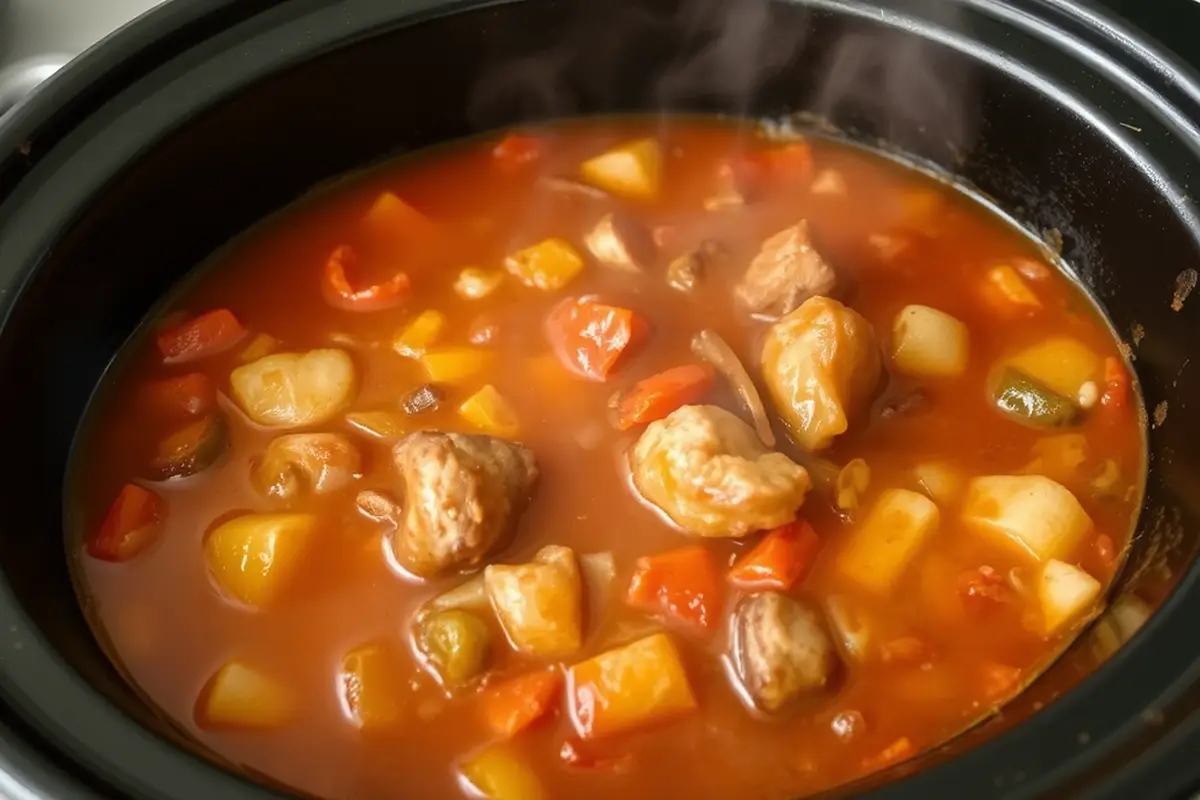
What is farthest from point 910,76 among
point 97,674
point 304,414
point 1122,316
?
point 97,674

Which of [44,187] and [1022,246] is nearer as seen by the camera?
[44,187]

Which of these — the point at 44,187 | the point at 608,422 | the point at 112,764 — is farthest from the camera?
the point at 608,422

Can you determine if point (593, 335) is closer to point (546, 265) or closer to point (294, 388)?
point (546, 265)

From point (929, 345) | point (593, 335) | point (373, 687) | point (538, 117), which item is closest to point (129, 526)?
point (373, 687)

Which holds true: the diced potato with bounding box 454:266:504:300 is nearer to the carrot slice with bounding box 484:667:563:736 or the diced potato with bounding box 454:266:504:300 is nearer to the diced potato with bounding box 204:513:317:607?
the diced potato with bounding box 204:513:317:607

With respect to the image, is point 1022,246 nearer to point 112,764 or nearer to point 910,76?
point 910,76

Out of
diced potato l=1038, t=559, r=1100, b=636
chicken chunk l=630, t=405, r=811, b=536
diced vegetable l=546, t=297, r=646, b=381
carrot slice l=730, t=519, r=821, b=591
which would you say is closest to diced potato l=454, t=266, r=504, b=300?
diced vegetable l=546, t=297, r=646, b=381
